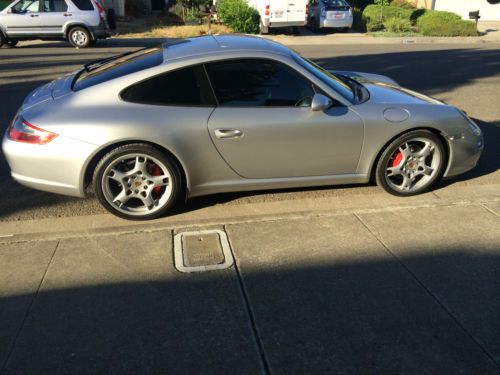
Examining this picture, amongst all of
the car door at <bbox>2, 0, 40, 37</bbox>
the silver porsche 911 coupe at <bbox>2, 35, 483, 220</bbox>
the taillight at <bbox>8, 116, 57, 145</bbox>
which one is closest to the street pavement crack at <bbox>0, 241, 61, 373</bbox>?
the silver porsche 911 coupe at <bbox>2, 35, 483, 220</bbox>

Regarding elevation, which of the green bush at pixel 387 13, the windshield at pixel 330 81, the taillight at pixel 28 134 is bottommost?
the taillight at pixel 28 134

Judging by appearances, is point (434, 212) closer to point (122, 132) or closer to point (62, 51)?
point (122, 132)

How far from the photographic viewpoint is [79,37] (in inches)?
600

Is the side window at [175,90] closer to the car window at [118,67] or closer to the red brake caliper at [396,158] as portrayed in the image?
the car window at [118,67]

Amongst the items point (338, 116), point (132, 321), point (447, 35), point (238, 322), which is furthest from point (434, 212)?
point (447, 35)

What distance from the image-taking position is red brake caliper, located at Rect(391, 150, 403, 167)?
4.38 m

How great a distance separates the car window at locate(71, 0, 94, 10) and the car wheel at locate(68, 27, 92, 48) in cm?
64

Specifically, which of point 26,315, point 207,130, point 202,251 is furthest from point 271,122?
point 26,315

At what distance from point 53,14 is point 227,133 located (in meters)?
13.4

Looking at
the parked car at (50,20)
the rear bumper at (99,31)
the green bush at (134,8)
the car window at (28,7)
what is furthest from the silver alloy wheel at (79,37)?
the green bush at (134,8)

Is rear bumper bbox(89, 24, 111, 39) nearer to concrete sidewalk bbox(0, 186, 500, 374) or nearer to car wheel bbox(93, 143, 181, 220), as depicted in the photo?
car wheel bbox(93, 143, 181, 220)

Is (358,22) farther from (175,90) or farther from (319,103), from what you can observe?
(175,90)

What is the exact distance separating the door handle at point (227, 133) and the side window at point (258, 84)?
229 mm

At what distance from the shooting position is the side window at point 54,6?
14.8 metres
